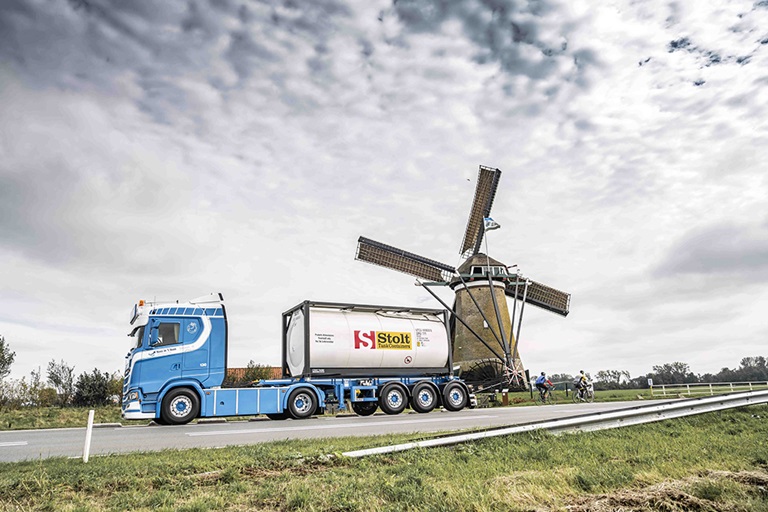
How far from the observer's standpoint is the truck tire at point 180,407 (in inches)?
581

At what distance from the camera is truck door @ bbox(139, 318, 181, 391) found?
48.7ft

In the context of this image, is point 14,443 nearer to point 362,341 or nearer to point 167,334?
point 167,334

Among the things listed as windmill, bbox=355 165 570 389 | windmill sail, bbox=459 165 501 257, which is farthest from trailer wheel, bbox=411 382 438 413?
windmill sail, bbox=459 165 501 257

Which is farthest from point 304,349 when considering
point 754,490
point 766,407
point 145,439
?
point 754,490

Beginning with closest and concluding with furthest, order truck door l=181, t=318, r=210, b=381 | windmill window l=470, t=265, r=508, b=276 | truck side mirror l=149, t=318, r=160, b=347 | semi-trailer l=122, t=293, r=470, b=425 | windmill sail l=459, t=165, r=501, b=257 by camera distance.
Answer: semi-trailer l=122, t=293, r=470, b=425, truck side mirror l=149, t=318, r=160, b=347, truck door l=181, t=318, r=210, b=381, windmill window l=470, t=265, r=508, b=276, windmill sail l=459, t=165, r=501, b=257

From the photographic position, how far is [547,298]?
4328 centimetres

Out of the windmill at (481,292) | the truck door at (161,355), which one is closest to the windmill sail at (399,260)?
the windmill at (481,292)

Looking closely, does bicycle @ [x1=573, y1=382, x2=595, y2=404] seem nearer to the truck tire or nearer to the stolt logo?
the stolt logo

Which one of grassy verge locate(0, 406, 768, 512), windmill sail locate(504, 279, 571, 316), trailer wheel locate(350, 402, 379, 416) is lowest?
grassy verge locate(0, 406, 768, 512)

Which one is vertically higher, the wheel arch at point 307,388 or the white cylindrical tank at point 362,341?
the white cylindrical tank at point 362,341

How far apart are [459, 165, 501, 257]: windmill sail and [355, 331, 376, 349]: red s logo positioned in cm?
2539

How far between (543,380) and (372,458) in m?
22.3

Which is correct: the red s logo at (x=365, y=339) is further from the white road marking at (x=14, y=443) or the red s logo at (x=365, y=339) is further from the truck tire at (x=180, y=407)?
the white road marking at (x=14, y=443)

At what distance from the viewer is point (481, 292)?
39.9 metres
